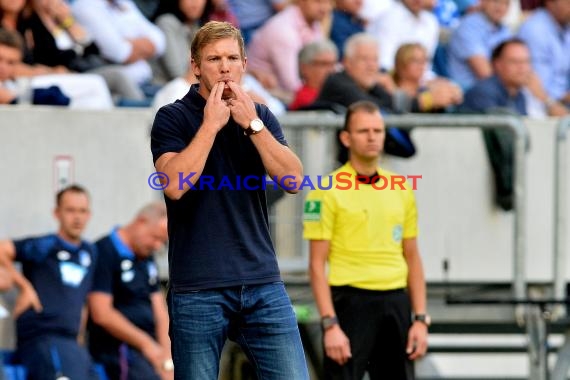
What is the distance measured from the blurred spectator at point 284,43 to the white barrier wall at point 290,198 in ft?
7.12

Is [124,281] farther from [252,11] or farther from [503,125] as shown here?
[252,11]

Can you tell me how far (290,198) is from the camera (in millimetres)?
9117

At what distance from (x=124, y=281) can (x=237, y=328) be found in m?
3.71

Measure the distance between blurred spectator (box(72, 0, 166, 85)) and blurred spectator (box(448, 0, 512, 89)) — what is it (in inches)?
131

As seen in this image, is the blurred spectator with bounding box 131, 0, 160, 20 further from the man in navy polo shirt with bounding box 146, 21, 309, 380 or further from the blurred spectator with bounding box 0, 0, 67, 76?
the man in navy polo shirt with bounding box 146, 21, 309, 380

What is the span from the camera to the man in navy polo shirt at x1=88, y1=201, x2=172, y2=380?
28.6 feet

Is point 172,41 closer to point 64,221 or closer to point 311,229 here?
point 64,221

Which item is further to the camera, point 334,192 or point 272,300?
point 334,192

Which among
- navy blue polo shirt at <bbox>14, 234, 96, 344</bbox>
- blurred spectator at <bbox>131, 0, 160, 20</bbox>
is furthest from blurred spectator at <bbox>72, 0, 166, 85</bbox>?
navy blue polo shirt at <bbox>14, 234, 96, 344</bbox>

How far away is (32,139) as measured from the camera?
29.5ft

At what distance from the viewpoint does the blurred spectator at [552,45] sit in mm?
12922

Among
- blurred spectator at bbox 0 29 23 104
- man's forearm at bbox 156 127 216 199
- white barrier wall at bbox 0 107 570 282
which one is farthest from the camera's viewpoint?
blurred spectator at bbox 0 29 23 104

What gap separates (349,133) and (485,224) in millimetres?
2325

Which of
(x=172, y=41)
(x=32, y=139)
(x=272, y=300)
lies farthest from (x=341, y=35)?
(x=272, y=300)
